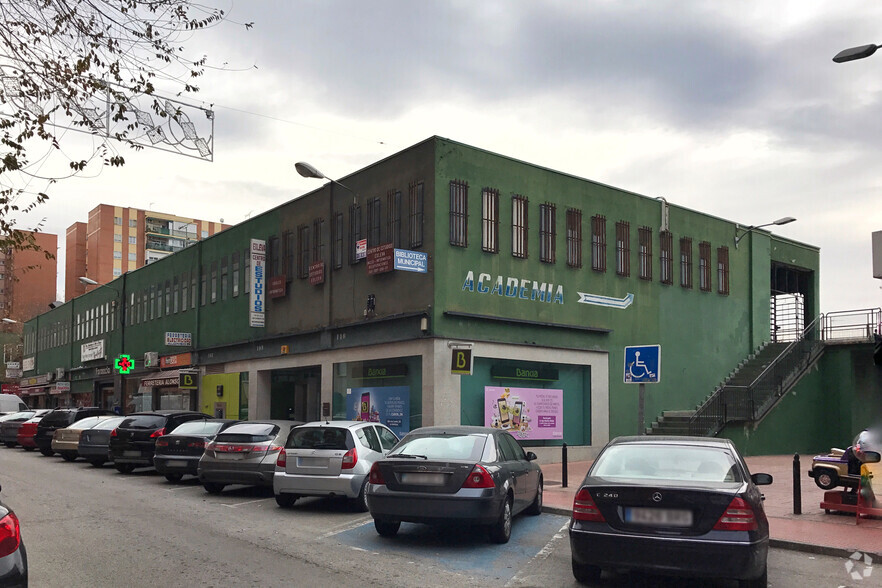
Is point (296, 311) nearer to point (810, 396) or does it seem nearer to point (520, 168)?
point (520, 168)

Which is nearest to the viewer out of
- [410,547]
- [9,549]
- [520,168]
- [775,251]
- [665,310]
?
[9,549]

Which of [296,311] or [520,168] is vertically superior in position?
[520,168]

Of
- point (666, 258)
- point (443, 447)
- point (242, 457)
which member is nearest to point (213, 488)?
point (242, 457)

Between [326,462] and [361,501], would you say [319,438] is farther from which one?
[361,501]

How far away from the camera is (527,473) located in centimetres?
1200

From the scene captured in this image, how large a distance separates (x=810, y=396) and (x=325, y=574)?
23930 millimetres

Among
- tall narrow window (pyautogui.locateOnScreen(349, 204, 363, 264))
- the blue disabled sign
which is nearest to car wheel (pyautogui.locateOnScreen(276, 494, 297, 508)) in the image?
the blue disabled sign

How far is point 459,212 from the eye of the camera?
21344mm

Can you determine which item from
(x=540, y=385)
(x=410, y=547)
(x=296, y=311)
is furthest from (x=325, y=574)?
(x=296, y=311)

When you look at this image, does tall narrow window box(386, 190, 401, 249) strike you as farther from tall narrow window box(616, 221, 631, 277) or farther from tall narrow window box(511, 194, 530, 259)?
tall narrow window box(616, 221, 631, 277)

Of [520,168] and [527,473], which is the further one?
[520,168]

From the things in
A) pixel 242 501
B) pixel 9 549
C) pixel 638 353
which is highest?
pixel 638 353

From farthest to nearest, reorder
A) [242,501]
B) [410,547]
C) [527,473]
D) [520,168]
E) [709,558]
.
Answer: [520,168], [242,501], [527,473], [410,547], [709,558]

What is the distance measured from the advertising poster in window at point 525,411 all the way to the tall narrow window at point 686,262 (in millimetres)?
7054
